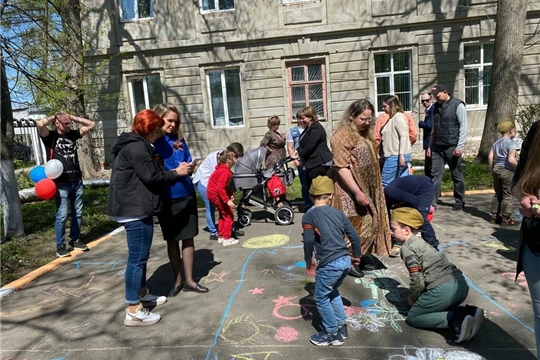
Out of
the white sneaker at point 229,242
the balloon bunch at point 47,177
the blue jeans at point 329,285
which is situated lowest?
the white sneaker at point 229,242

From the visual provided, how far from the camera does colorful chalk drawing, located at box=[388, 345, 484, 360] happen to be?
9.51 feet

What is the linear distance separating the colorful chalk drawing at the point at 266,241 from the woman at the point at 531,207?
3754 mm

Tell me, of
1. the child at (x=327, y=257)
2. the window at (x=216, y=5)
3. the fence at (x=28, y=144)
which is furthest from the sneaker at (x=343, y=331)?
the fence at (x=28, y=144)

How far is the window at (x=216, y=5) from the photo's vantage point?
15.5 metres

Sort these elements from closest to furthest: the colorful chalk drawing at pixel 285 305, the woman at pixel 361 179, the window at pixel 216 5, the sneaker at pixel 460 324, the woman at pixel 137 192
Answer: the sneaker at pixel 460 324, the woman at pixel 137 192, the colorful chalk drawing at pixel 285 305, the woman at pixel 361 179, the window at pixel 216 5

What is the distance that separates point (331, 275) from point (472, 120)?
13656 mm

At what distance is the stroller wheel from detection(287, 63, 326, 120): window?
29.1 ft

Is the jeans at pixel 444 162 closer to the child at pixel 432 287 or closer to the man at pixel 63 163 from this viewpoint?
the child at pixel 432 287

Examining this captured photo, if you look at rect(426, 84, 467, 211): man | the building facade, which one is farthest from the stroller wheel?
the building facade

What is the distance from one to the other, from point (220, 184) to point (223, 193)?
0.14 meters

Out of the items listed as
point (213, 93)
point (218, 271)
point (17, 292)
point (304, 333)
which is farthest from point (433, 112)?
point (213, 93)

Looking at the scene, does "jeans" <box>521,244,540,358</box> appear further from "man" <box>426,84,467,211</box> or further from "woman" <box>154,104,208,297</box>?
"man" <box>426,84,467,211</box>

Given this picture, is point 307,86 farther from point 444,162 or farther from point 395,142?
point 395,142

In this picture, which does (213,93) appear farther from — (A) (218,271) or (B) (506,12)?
(A) (218,271)
